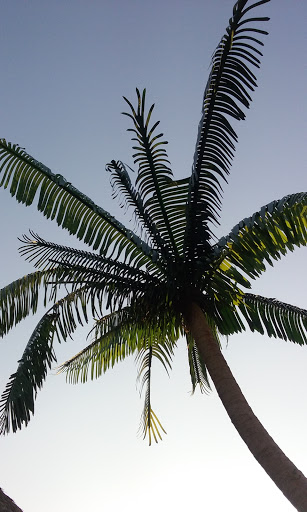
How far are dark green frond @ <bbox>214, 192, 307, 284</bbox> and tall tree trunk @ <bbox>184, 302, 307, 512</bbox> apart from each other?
74cm

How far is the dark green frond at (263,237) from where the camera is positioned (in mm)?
5465

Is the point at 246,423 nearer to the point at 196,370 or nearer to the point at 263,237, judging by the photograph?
the point at 263,237

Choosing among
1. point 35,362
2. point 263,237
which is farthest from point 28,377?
point 263,237

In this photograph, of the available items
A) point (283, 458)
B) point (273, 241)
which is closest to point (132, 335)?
point (273, 241)

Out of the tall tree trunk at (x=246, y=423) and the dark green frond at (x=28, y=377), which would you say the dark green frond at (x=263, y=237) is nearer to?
the tall tree trunk at (x=246, y=423)

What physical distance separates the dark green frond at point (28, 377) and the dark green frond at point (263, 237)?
2.35 metres

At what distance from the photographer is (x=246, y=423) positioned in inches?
201

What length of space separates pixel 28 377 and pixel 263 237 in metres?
3.12

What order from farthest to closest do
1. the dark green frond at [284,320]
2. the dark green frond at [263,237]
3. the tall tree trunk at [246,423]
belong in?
the dark green frond at [284,320] < the dark green frond at [263,237] < the tall tree trunk at [246,423]

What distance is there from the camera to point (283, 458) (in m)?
4.71

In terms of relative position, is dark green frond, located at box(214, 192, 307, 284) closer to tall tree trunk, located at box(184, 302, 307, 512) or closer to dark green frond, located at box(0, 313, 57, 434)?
tall tree trunk, located at box(184, 302, 307, 512)

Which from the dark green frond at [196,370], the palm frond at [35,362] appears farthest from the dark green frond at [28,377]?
the dark green frond at [196,370]

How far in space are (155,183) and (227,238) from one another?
1527mm

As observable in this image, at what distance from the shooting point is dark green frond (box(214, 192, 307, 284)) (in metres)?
5.46
